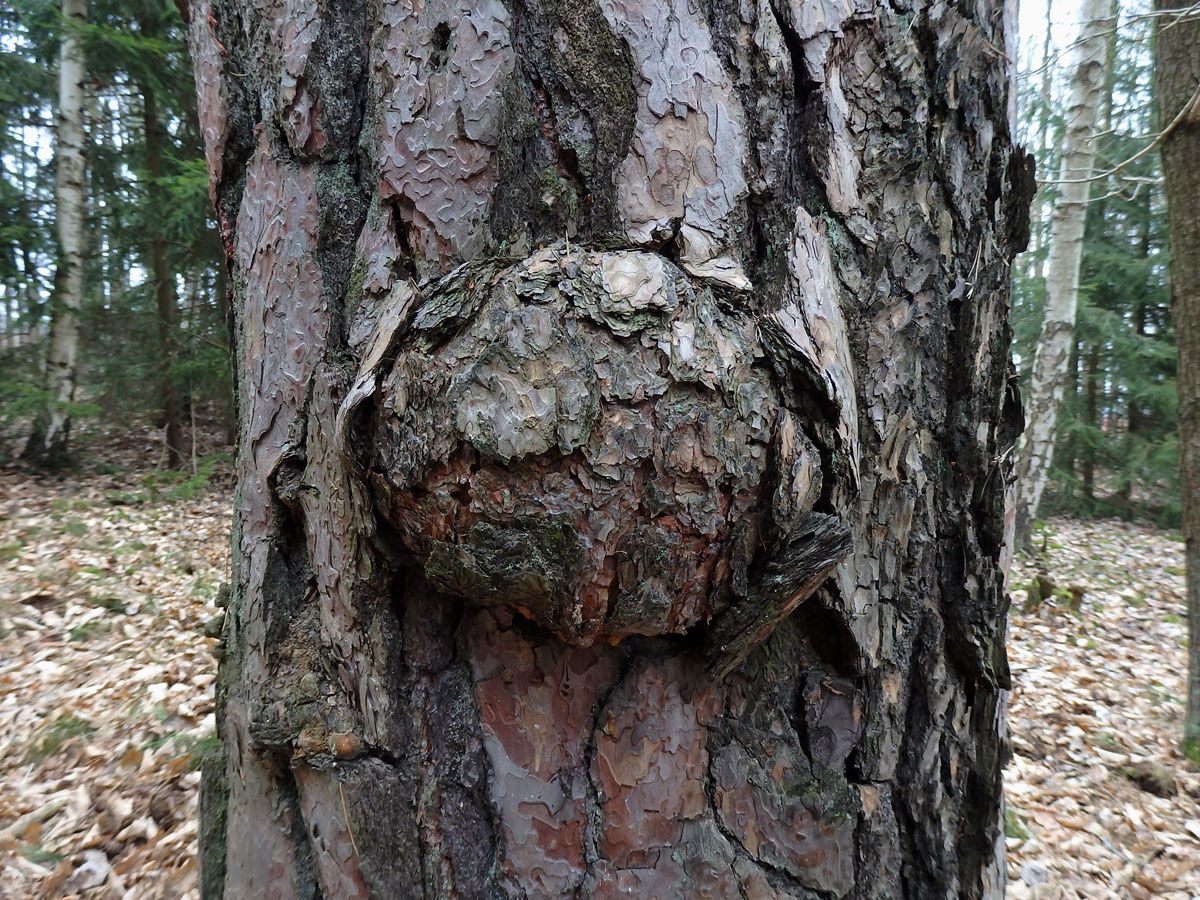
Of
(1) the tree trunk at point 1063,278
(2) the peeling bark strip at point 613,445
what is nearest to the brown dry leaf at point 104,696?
(2) the peeling bark strip at point 613,445

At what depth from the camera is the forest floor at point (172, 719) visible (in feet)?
8.33

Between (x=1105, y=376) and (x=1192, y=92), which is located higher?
(x=1192, y=92)

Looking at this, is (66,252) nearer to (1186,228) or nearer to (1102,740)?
(1186,228)

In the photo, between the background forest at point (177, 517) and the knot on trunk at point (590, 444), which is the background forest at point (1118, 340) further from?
the knot on trunk at point (590, 444)

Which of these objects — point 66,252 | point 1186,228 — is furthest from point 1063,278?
point 66,252

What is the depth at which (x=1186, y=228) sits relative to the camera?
3721 millimetres

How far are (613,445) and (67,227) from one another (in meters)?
10.4

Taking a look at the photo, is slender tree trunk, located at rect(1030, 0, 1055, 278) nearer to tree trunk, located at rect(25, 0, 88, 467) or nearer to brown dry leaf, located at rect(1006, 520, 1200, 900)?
brown dry leaf, located at rect(1006, 520, 1200, 900)

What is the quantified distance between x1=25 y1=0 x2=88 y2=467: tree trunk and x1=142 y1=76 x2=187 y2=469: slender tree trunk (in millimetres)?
733

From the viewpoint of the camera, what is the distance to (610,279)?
0.88 metres

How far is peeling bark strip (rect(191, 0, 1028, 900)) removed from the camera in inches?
34.4

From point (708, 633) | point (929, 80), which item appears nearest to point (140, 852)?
point (708, 633)

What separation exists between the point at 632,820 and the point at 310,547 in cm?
64

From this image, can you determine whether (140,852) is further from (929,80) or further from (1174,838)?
(1174,838)
